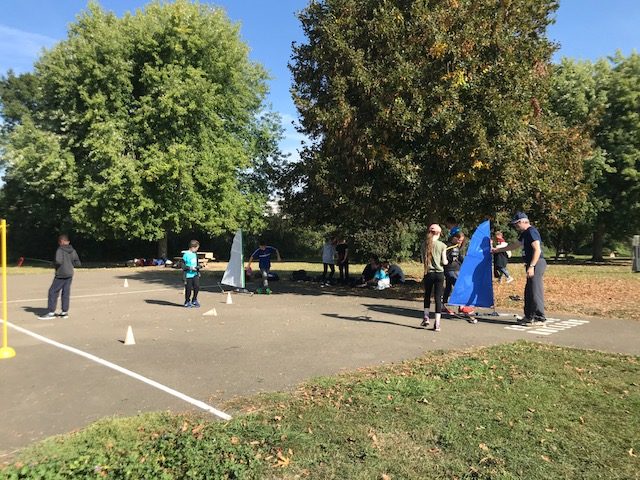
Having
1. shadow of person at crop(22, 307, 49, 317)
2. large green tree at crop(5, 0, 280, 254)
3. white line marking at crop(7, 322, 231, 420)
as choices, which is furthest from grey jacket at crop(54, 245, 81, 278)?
large green tree at crop(5, 0, 280, 254)

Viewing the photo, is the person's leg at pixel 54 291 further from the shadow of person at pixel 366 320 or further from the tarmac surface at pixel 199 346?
the shadow of person at pixel 366 320

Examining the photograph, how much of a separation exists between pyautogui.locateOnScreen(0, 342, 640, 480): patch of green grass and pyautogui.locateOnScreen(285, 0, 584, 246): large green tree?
757cm

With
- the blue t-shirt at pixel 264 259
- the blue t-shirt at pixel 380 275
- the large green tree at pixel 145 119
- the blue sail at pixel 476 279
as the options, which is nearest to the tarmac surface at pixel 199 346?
the blue sail at pixel 476 279

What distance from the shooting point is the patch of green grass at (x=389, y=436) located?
12.9ft

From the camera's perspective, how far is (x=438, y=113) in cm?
1239

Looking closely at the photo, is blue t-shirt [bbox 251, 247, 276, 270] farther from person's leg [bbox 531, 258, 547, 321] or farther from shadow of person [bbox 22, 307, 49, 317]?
person's leg [bbox 531, 258, 547, 321]

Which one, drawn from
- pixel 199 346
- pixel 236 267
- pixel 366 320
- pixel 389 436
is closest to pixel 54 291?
pixel 199 346

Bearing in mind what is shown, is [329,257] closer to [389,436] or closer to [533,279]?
[533,279]

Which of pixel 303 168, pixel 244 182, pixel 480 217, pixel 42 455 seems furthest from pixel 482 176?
pixel 244 182

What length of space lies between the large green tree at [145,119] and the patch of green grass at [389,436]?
2431cm

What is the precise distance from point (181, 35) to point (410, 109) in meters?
20.3

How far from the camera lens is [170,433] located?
455 centimetres

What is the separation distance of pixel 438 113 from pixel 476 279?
13.7 ft

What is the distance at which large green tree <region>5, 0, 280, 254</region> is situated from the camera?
2811 cm
